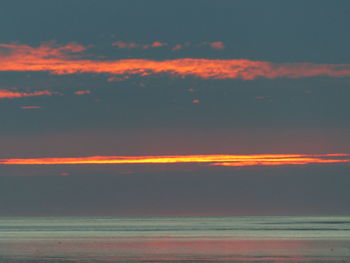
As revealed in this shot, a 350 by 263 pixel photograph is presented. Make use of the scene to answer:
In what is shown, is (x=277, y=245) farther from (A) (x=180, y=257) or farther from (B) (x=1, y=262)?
(B) (x=1, y=262)

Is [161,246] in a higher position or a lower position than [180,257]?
higher

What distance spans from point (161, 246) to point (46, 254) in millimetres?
13713

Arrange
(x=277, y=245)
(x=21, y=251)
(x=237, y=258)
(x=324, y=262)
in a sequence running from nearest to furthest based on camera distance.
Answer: (x=324, y=262), (x=237, y=258), (x=21, y=251), (x=277, y=245)

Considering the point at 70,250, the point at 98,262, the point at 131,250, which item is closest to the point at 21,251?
the point at 70,250

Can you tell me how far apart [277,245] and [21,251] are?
76.8 ft

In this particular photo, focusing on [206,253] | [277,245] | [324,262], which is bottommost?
[324,262]

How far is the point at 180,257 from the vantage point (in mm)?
59812

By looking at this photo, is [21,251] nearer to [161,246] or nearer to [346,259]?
[161,246]

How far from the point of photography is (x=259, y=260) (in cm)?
5694

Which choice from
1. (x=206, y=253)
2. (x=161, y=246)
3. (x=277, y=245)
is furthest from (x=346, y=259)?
(x=161, y=246)

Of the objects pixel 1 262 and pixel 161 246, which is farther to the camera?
pixel 161 246

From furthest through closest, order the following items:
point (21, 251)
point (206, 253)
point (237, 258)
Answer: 1. point (21, 251)
2. point (206, 253)
3. point (237, 258)

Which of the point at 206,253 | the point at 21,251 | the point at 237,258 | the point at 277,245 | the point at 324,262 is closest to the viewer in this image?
the point at 324,262

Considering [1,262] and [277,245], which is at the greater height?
[277,245]
